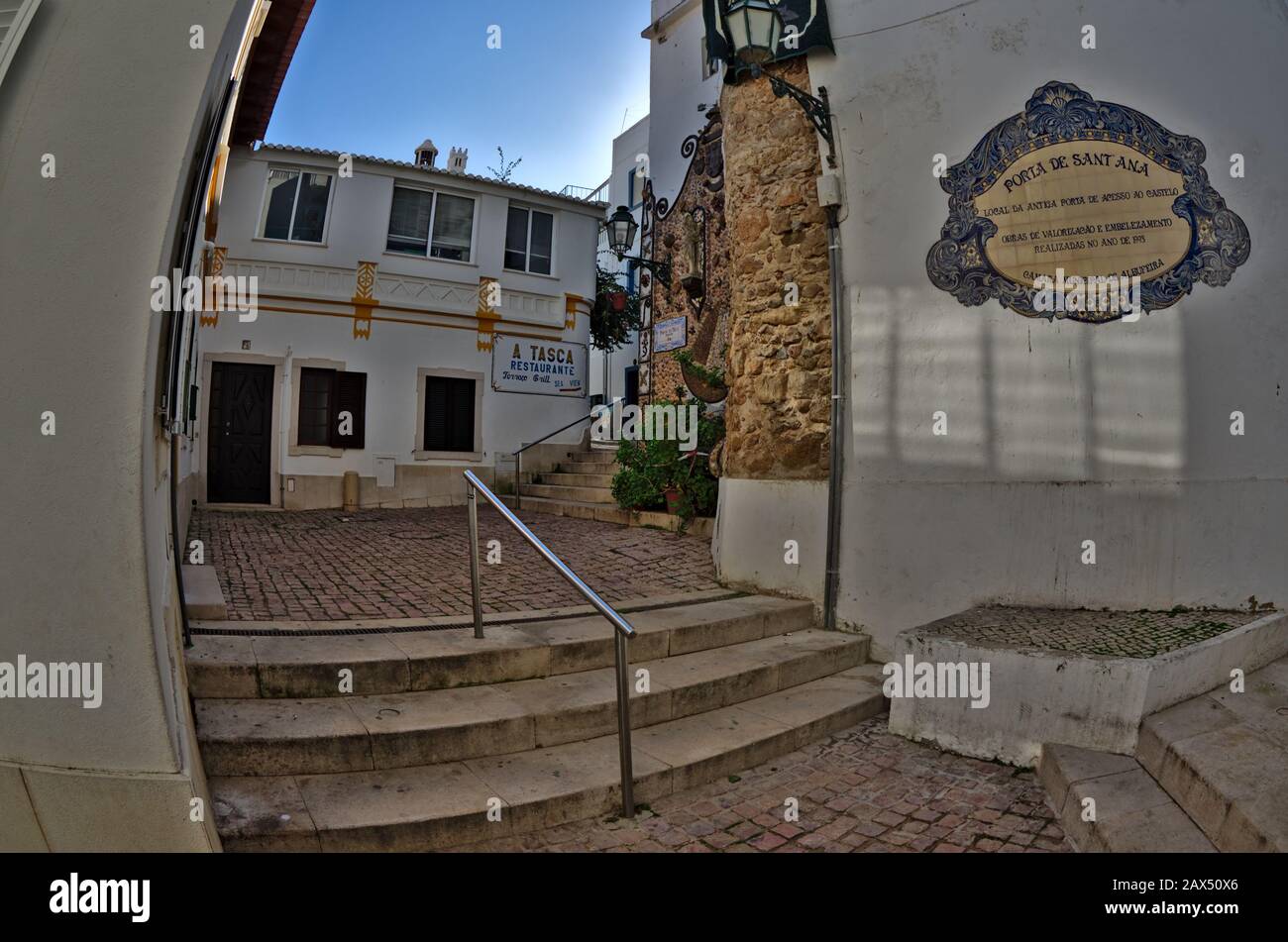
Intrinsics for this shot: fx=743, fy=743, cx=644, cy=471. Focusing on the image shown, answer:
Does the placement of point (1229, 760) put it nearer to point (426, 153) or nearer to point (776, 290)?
point (776, 290)

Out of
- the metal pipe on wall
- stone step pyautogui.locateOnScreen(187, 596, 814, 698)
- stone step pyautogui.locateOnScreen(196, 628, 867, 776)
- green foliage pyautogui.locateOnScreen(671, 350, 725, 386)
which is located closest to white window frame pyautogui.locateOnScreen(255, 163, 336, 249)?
green foliage pyautogui.locateOnScreen(671, 350, 725, 386)

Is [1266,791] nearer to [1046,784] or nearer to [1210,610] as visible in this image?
[1046,784]

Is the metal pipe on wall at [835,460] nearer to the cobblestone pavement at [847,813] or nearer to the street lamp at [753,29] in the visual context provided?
the street lamp at [753,29]

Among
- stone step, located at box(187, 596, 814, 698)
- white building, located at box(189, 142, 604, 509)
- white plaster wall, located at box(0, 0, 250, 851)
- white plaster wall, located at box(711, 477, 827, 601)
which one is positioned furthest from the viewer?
white building, located at box(189, 142, 604, 509)

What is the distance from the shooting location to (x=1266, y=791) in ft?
9.29

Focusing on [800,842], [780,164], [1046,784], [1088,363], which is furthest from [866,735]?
[780,164]

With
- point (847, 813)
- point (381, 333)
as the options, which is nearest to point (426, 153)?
point (381, 333)

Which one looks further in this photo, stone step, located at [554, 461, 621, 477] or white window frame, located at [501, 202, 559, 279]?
white window frame, located at [501, 202, 559, 279]

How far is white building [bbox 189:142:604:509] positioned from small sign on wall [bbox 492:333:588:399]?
27 millimetres

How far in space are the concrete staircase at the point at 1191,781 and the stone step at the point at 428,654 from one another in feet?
7.33

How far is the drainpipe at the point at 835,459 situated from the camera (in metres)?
5.78

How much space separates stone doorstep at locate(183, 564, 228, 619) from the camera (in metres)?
4.54

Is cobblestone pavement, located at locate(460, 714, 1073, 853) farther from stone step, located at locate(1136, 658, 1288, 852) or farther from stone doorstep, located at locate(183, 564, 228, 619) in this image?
stone doorstep, located at locate(183, 564, 228, 619)

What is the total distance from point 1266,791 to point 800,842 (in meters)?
1.77
